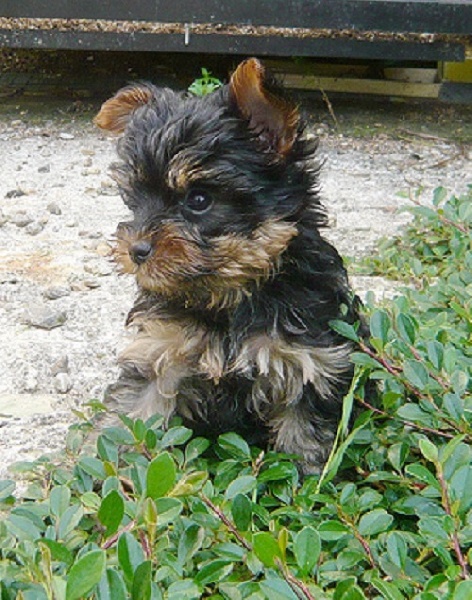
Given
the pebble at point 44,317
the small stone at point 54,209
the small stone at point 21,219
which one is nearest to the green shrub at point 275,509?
the pebble at point 44,317

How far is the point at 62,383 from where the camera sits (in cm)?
363

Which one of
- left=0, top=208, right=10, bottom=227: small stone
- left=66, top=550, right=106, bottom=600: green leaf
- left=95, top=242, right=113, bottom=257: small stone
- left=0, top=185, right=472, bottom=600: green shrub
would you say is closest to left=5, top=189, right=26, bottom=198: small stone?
left=0, top=208, right=10, bottom=227: small stone

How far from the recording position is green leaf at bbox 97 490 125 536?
2010mm

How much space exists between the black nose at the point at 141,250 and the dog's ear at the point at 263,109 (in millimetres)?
458

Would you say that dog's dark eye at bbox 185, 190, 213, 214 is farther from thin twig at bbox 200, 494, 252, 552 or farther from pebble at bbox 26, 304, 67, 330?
pebble at bbox 26, 304, 67, 330

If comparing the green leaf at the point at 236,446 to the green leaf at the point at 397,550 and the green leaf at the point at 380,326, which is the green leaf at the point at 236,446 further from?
the green leaf at the point at 397,550

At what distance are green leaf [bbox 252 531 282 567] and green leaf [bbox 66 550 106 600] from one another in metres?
0.46

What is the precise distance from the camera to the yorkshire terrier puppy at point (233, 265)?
263cm

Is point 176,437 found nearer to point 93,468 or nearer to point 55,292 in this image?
point 93,468

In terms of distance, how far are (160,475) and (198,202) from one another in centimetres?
85

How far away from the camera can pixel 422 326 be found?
335 centimetres

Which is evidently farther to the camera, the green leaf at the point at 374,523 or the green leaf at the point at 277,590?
the green leaf at the point at 374,523

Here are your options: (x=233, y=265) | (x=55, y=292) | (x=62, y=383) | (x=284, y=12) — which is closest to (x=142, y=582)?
(x=233, y=265)

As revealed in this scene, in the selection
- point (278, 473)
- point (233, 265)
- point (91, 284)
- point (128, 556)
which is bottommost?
point (91, 284)
